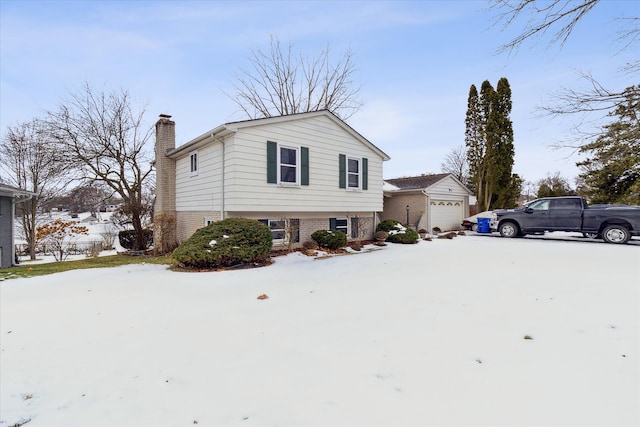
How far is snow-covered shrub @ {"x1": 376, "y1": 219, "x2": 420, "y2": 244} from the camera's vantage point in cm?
1409

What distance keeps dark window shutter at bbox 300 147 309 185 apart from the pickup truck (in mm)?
10269

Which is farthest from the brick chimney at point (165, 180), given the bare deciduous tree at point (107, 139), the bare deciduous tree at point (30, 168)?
the bare deciduous tree at point (30, 168)

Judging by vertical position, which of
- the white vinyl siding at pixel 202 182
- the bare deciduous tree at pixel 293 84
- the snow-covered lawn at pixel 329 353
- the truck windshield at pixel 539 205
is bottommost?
the snow-covered lawn at pixel 329 353

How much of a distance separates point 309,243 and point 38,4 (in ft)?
36.3

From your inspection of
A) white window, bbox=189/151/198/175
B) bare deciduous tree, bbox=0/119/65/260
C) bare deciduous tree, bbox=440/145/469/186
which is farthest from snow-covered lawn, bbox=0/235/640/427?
bare deciduous tree, bbox=440/145/469/186

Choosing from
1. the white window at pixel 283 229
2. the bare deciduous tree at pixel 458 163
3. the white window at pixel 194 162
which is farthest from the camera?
the bare deciduous tree at pixel 458 163

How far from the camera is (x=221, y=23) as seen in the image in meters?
11.2

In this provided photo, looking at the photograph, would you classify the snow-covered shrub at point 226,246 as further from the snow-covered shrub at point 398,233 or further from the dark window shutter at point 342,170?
the snow-covered shrub at point 398,233

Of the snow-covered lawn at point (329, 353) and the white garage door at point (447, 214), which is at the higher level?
the white garage door at point (447, 214)

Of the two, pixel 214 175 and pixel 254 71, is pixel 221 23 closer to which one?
pixel 214 175

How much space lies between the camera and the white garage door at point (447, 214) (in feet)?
64.2

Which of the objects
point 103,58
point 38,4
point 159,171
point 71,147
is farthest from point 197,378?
point 71,147

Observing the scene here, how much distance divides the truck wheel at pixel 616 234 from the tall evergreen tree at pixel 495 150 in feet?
34.6

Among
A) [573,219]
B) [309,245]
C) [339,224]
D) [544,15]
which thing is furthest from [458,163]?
[544,15]
